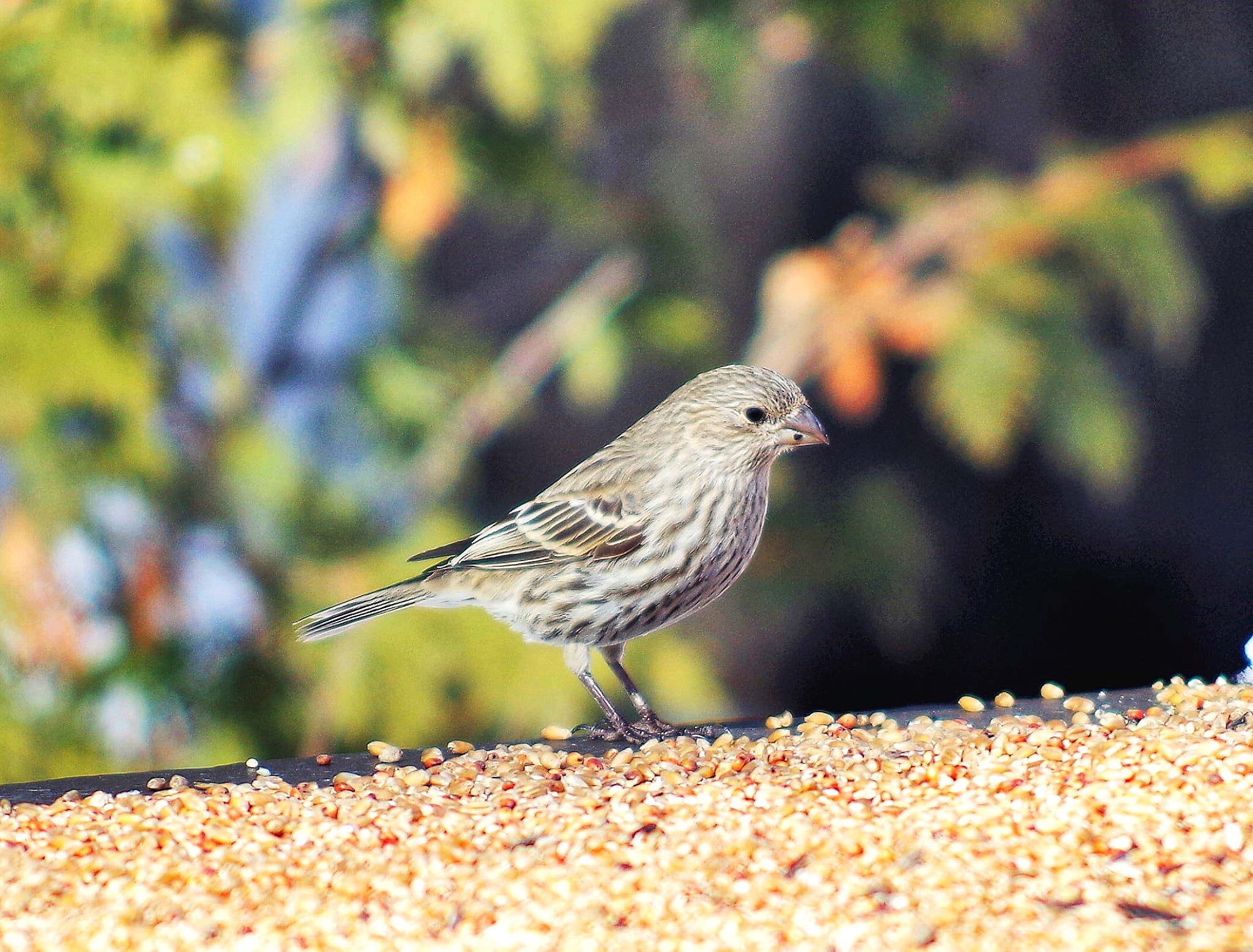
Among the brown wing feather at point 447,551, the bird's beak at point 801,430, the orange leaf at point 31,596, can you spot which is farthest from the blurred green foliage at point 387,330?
the bird's beak at point 801,430

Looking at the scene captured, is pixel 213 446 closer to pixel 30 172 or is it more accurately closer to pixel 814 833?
pixel 30 172

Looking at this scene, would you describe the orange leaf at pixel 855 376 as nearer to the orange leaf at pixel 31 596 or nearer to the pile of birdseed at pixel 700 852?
the pile of birdseed at pixel 700 852

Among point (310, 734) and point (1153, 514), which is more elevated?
point (310, 734)

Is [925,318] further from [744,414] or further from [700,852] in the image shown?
[700,852]

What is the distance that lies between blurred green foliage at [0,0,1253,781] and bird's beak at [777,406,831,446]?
1745mm

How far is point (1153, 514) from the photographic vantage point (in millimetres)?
8375

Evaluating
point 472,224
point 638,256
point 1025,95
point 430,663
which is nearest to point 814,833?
point 430,663

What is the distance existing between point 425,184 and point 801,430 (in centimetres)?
236

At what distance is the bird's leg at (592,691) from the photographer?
3244mm

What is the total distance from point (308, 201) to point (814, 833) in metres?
4.11

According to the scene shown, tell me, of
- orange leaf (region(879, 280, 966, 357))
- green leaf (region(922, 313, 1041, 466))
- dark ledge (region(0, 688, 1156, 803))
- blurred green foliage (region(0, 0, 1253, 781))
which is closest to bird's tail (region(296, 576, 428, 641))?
dark ledge (region(0, 688, 1156, 803))

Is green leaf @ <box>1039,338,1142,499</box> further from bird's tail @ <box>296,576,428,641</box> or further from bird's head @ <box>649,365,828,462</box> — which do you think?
bird's tail @ <box>296,576,428,641</box>

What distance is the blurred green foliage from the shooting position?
4.37m

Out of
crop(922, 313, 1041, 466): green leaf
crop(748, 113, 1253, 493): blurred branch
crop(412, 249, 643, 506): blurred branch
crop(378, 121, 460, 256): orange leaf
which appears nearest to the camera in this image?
crop(922, 313, 1041, 466): green leaf
